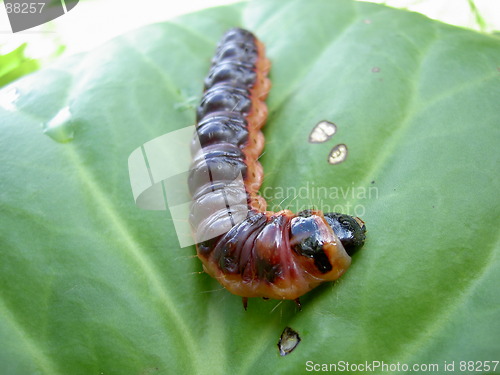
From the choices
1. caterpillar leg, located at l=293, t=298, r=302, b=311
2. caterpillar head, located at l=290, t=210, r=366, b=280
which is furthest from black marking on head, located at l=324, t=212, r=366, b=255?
caterpillar leg, located at l=293, t=298, r=302, b=311

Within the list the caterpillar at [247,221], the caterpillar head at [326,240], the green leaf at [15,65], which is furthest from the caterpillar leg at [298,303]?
the green leaf at [15,65]

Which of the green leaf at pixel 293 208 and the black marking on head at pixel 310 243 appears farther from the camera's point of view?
the black marking on head at pixel 310 243

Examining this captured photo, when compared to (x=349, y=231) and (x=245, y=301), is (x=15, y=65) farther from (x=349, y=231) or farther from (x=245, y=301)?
(x=349, y=231)

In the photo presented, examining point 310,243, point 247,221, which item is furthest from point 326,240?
point 247,221

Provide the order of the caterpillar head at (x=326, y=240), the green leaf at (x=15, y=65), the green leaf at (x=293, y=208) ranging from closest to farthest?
the green leaf at (x=293, y=208) < the caterpillar head at (x=326, y=240) < the green leaf at (x=15, y=65)

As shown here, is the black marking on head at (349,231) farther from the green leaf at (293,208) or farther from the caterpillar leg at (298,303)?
the caterpillar leg at (298,303)

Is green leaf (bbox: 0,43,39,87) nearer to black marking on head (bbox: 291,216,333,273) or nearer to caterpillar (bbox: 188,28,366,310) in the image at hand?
caterpillar (bbox: 188,28,366,310)

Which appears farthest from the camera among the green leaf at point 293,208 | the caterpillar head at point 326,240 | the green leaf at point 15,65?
the green leaf at point 15,65

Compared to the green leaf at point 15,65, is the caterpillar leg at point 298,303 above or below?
below
